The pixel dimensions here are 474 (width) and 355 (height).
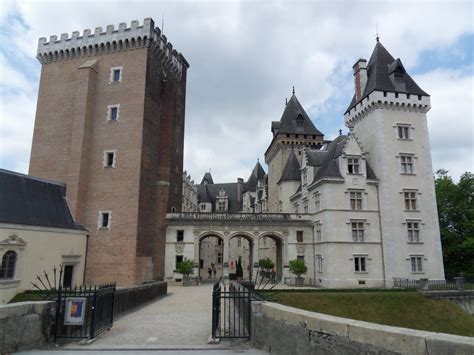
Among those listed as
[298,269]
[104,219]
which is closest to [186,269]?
[104,219]

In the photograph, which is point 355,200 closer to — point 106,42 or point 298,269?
point 298,269

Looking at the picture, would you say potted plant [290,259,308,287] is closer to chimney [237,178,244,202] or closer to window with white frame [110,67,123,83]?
window with white frame [110,67,123,83]

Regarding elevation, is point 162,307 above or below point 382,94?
below

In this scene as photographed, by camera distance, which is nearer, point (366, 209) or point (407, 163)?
point (366, 209)

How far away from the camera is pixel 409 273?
94.3ft

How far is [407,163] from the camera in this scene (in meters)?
31.1

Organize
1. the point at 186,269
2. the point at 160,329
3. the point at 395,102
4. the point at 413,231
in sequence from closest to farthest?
1. the point at 160,329
2. the point at 186,269
3. the point at 413,231
4. the point at 395,102

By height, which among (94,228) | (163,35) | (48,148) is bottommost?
(94,228)

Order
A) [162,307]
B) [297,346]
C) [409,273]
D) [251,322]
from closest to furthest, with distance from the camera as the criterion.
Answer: [297,346] < [251,322] < [162,307] < [409,273]

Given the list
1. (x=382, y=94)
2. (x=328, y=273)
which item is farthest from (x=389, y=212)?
(x=382, y=94)

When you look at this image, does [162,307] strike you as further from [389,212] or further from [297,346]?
[389,212]

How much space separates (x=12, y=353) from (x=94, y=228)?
21.0 metres

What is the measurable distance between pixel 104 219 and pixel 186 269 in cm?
794

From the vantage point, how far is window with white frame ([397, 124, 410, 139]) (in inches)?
1244
